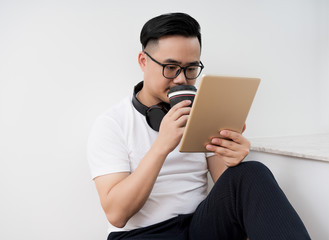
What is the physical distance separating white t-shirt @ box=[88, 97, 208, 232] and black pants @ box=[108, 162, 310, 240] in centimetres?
5

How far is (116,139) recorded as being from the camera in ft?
3.26

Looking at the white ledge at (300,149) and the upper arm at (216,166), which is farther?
the upper arm at (216,166)

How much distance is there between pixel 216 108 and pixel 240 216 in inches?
13.1

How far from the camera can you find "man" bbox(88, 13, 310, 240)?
32.5 inches

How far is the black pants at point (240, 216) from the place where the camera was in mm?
760

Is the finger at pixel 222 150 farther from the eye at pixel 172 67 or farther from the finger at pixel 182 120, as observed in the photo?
the eye at pixel 172 67

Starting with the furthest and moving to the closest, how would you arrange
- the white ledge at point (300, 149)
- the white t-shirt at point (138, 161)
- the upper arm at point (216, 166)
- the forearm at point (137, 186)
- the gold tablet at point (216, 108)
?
the upper arm at point (216, 166) < the white ledge at point (300, 149) < the white t-shirt at point (138, 161) < the forearm at point (137, 186) < the gold tablet at point (216, 108)

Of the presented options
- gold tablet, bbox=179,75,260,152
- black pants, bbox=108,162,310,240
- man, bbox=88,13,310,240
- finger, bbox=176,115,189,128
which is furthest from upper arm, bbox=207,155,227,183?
finger, bbox=176,115,189,128

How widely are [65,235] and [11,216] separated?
0.73ft

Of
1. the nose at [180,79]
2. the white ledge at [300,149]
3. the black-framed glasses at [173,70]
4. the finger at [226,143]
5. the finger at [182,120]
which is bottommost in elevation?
the white ledge at [300,149]

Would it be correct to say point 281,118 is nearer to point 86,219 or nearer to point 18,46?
point 86,219

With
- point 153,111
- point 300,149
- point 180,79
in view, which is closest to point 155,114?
point 153,111

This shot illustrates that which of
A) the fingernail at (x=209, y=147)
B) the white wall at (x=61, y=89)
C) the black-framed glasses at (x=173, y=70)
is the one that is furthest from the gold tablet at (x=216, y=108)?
the white wall at (x=61, y=89)

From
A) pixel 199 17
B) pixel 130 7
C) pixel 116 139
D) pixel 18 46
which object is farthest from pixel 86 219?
pixel 199 17
